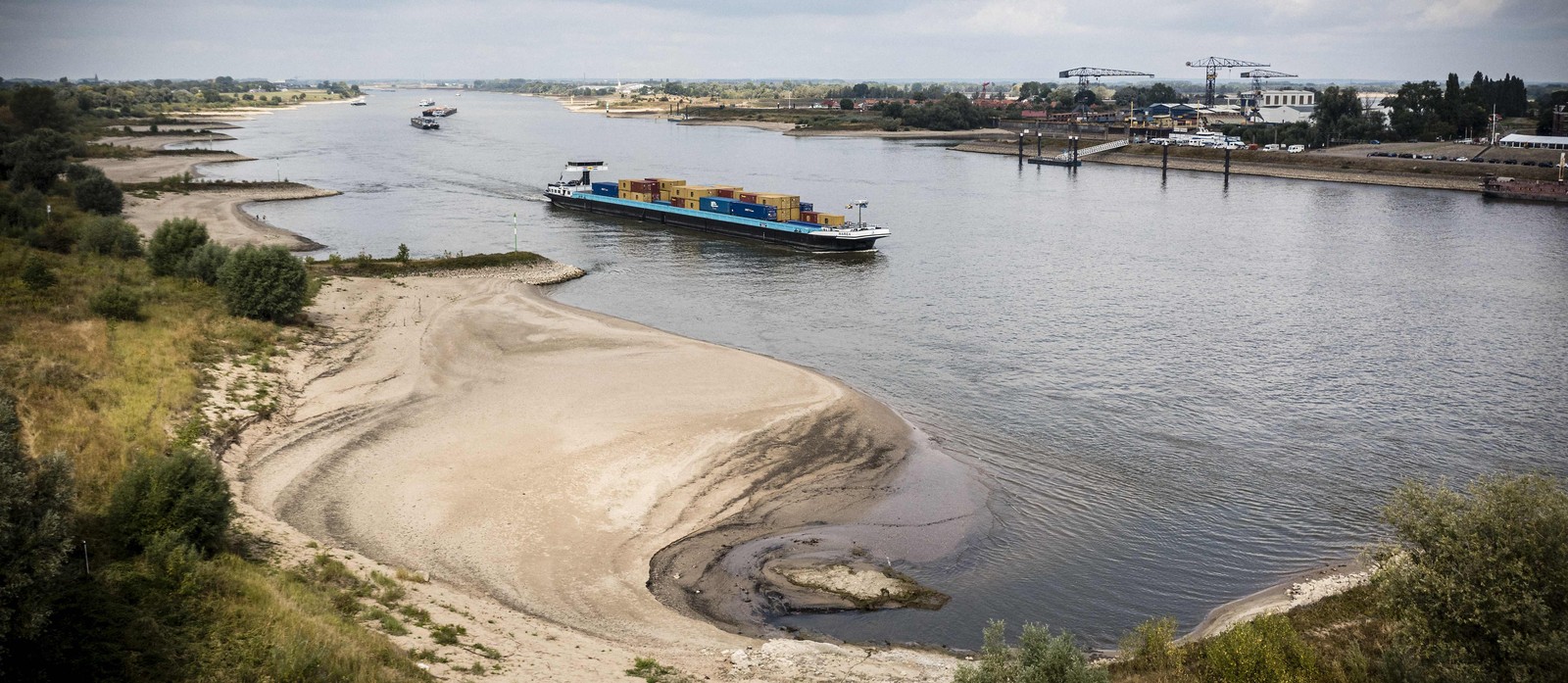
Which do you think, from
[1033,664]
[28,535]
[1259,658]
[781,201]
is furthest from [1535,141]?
[28,535]

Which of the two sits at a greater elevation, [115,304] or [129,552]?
[115,304]

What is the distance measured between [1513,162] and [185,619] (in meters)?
95.3

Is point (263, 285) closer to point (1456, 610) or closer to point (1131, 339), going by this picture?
point (1131, 339)

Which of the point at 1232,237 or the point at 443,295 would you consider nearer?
the point at 443,295

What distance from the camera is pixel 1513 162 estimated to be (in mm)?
81750

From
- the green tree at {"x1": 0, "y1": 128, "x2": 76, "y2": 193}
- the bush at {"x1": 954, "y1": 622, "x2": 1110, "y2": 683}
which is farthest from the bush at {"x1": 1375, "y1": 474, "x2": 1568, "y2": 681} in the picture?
the green tree at {"x1": 0, "y1": 128, "x2": 76, "y2": 193}

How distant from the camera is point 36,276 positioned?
2652cm

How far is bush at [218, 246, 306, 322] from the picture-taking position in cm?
2978

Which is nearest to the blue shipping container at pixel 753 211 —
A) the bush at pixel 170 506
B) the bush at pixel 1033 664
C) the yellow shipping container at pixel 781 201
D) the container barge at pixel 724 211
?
the container barge at pixel 724 211

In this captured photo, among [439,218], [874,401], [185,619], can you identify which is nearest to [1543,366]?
[874,401]

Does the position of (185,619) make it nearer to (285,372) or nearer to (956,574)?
(956,574)

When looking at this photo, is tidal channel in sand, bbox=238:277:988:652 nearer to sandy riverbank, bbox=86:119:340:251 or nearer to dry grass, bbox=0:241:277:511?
dry grass, bbox=0:241:277:511

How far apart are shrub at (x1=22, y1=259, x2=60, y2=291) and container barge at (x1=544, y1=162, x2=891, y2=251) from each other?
33176 millimetres

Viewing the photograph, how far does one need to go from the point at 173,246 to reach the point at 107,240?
3.08 meters
